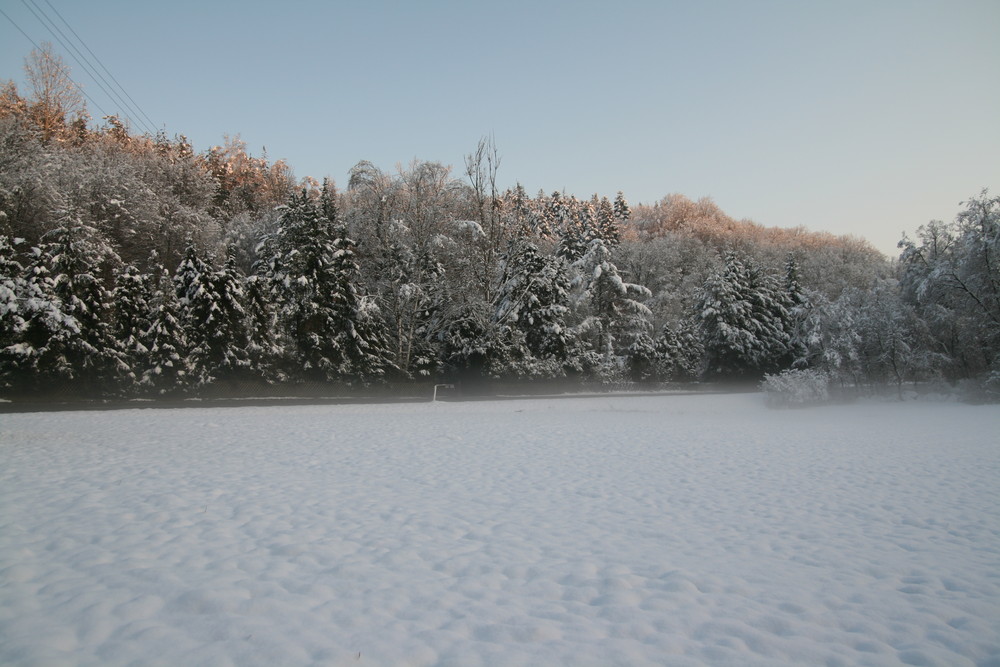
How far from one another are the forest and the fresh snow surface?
1484cm

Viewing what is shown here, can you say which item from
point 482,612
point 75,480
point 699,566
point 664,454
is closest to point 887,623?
point 699,566

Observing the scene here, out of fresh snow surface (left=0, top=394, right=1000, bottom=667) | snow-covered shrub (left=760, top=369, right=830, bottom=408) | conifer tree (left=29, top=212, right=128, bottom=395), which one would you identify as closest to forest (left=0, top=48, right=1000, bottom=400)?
conifer tree (left=29, top=212, right=128, bottom=395)

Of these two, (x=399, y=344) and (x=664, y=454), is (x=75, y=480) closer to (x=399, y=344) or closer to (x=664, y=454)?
→ (x=664, y=454)

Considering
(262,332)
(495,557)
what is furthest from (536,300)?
(495,557)

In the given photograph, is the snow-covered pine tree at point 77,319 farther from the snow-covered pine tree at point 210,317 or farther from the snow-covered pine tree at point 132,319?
the snow-covered pine tree at point 210,317

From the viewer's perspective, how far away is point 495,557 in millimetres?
5121

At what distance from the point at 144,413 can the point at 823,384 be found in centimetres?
2975

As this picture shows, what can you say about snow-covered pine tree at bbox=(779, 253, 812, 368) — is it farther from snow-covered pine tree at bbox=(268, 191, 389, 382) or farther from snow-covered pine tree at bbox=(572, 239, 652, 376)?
snow-covered pine tree at bbox=(268, 191, 389, 382)

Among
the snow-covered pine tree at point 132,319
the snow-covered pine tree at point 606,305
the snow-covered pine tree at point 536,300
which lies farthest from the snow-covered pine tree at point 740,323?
the snow-covered pine tree at point 132,319

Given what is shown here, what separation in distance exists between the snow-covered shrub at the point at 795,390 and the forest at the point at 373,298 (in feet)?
18.8

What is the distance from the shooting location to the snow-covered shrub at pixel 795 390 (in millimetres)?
25766

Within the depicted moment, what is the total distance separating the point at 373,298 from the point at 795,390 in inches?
853

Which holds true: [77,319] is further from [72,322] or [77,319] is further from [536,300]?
[536,300]

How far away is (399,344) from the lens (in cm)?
3030
